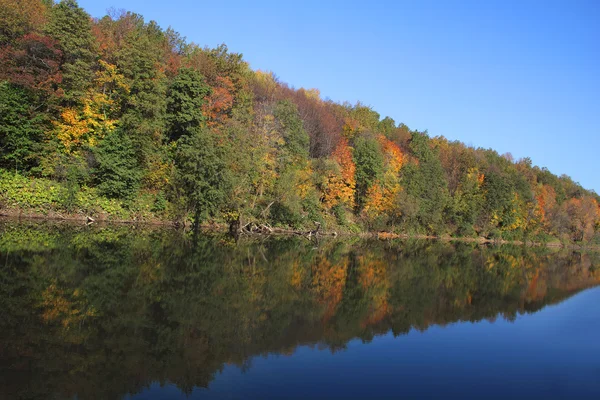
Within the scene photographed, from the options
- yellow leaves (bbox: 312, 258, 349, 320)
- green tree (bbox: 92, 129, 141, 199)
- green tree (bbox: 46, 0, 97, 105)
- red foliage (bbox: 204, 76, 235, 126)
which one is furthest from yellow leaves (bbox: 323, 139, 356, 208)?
green tree (bbox: 46, 0, 97, 105)

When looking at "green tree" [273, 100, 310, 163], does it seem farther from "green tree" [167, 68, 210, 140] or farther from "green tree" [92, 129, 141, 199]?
"green tree" [92, 129, 141, 199]

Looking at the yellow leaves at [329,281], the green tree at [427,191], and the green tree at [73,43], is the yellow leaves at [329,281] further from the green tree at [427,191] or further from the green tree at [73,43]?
the green tree at [427,191]

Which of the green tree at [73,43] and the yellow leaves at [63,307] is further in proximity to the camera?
the green tree at [73,43]

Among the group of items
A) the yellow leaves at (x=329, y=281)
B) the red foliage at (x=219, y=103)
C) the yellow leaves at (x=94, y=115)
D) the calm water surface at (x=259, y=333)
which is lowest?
the calm water surface at (x=259, y=333)

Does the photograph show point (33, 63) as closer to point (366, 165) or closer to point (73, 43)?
point (73, 43)

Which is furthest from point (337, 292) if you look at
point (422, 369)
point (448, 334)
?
point (422, 369)

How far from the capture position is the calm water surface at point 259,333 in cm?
731

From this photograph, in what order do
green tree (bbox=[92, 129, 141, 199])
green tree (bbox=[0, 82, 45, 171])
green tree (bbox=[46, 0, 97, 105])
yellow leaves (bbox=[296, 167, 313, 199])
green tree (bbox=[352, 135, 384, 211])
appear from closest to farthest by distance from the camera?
green tree (bbox=[0, 82, 45, 171]) → green tree (bbox=[46, 0, 97, 105]) → green tree (bbox=[92, 129, 141, 199]) → yellow leaves (bbox=[296, 167, 313, 199]) → green tree (bbox=[352, 135, 384, 211])

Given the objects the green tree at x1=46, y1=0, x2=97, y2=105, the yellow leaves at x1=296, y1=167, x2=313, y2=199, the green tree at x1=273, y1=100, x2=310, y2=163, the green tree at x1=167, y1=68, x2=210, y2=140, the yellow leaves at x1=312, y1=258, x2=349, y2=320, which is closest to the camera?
the yellow leaves at x1=312, y1=258, x2=349, y2=320

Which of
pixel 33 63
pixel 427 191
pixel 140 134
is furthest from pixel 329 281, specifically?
pixel 427 191

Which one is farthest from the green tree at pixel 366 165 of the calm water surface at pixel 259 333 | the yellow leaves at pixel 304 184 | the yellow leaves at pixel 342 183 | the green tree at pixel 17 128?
the calm water surface at pixel 259 333

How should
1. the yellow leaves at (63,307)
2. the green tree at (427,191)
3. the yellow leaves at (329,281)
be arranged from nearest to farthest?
1. the yellow leaves at (63,307)
2. the yellow leaves at (329,281)
3. the green tree at (427,191)

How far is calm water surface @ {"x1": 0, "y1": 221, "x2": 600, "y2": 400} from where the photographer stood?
24.0 feet

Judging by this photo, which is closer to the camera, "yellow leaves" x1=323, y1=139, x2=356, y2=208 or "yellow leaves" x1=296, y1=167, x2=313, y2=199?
"yellow leaves" x1=296, y1=167, x2=313, y2=199
